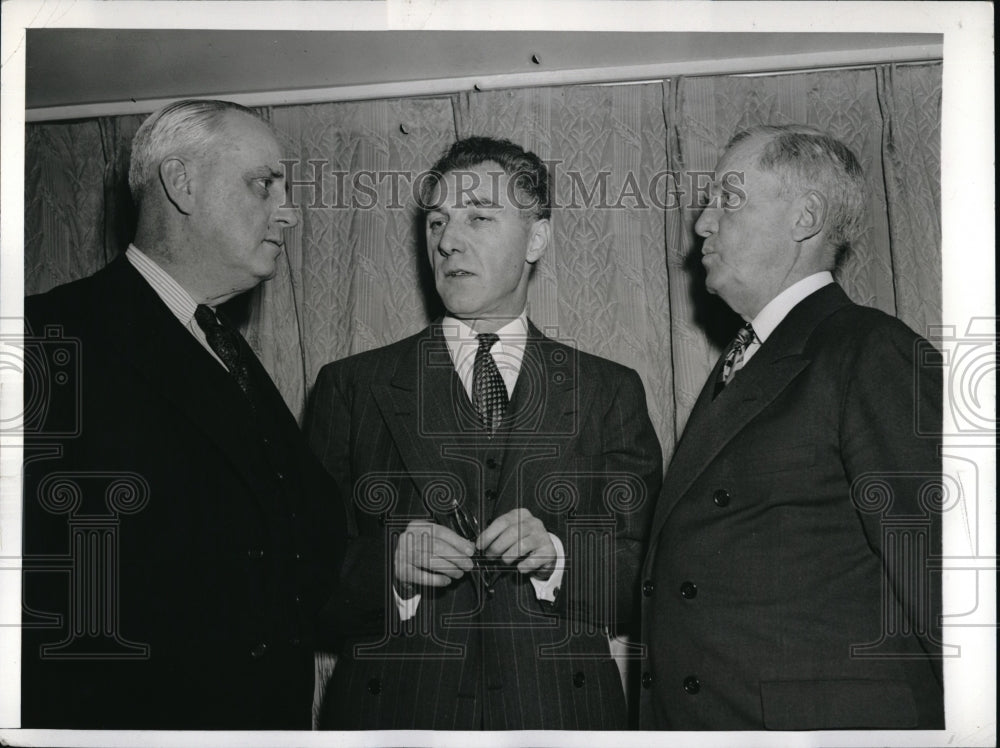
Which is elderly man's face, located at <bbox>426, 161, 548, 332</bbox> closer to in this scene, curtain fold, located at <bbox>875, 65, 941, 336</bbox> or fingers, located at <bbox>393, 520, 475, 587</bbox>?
fingers, located at <bbox>393, 520, 475, 587</bbox>

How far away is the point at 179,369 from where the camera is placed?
169 cm

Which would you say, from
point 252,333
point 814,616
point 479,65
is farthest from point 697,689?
point 479,65

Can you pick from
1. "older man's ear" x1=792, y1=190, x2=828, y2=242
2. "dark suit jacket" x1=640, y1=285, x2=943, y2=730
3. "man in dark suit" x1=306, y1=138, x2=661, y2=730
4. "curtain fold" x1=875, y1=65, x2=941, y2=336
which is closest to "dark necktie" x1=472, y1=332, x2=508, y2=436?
"man in dark suit" x1=306, y1=138, x2=661, y2=730

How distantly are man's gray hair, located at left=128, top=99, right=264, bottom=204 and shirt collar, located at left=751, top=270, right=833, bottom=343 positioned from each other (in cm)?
94

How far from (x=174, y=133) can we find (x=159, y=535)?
2.25 ft

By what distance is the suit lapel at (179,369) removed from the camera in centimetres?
168

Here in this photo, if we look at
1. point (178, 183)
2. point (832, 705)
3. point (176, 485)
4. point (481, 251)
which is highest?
point (178, 183)

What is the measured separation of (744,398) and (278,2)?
3.48ft

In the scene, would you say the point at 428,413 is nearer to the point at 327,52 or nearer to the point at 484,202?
the point at 484,202

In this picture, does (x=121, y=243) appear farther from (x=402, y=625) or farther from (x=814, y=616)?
(x=814, y=616)

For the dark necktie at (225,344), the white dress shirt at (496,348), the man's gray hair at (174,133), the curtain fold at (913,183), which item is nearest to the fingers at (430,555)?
the white dress shirt at (496,348)

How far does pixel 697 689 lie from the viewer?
1.66 m

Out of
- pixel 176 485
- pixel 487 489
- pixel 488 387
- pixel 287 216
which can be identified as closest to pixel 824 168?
pixel 488 387

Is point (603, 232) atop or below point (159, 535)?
atop
